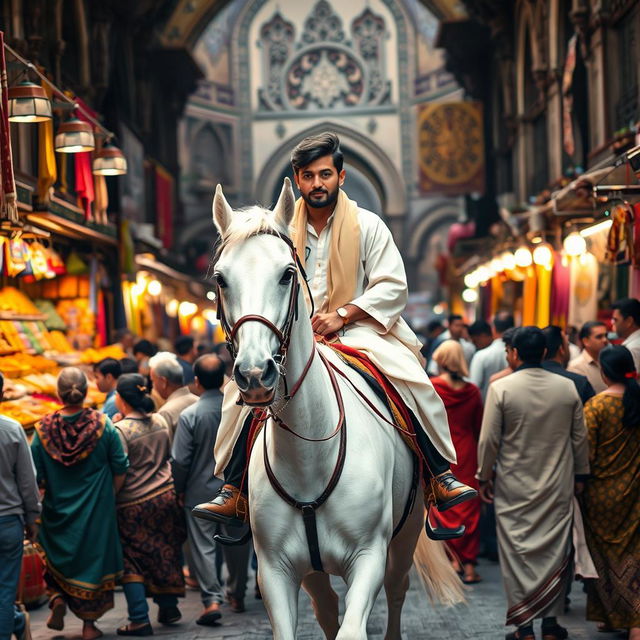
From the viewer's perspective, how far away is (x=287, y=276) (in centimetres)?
379

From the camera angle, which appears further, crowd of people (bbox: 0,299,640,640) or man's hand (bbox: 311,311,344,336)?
crowd of people (bbox: 0,299,640,640)

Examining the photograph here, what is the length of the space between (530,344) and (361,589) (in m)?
3.31

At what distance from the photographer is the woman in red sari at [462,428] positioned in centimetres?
915

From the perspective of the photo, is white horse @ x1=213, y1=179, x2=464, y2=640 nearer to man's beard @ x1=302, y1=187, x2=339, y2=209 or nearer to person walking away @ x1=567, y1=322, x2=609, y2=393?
man's beard @ x1=302, y1=187, x2=339, y2=209

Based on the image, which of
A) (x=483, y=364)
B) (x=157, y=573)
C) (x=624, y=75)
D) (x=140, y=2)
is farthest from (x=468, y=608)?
(x=140, y=2)

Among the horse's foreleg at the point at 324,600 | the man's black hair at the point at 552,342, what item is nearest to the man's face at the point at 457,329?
the man's black hair at the point at 552,342

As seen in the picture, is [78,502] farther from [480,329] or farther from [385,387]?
[480,329]

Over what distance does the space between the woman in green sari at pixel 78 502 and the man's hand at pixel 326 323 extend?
282cm

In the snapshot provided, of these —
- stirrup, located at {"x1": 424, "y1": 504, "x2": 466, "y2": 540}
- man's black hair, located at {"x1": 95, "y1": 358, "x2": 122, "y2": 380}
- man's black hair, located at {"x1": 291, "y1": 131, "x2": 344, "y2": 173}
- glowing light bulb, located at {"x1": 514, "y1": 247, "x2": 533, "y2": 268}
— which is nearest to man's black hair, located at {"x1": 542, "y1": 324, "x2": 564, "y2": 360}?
stirrup, located at {"x1": 424, "y1": 504, "x2": 466, "y2": 540}

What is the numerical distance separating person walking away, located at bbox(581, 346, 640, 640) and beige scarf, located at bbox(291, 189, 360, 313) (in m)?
2.42

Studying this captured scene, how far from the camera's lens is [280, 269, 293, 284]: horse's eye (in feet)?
12.4

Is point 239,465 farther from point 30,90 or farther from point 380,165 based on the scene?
point 380,165

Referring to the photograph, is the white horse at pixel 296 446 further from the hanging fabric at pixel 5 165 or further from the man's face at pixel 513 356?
the hanging fabric at pixel 5 165

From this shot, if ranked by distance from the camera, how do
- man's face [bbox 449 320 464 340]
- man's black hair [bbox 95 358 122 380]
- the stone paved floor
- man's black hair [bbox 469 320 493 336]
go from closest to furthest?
the stone paved floor → man's black hair [bbox 95 358 122 380] → man's black hair [bbox 469 320 493 336] → man's face [bbox 449 320 464 340]
